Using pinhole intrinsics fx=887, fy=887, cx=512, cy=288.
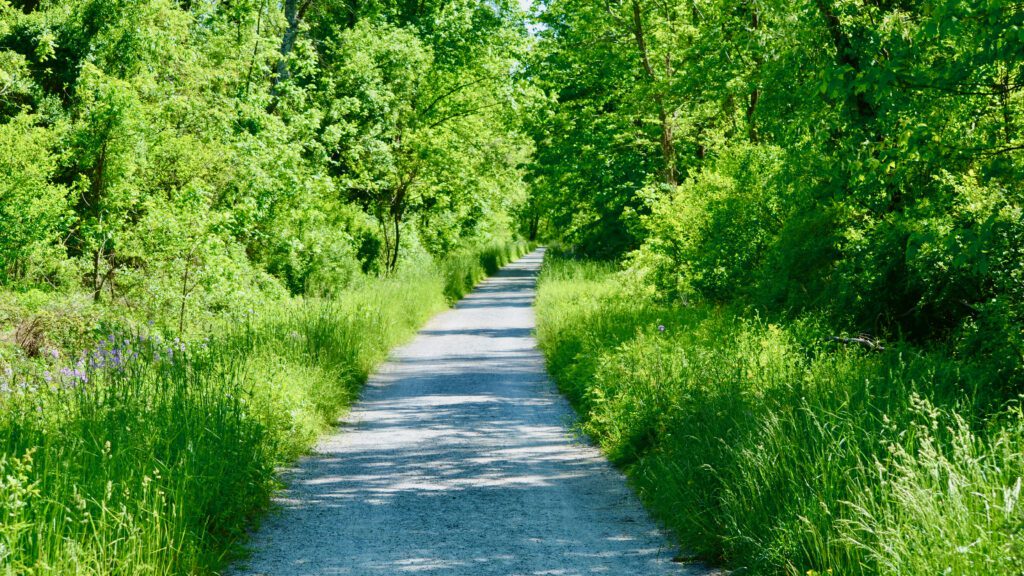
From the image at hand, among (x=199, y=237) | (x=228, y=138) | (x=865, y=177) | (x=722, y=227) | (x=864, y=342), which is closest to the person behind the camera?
(x=865, y=177)

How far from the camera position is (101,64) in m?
16.1

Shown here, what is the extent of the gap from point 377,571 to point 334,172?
2189 cm

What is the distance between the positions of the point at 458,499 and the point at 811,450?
3.01 metres

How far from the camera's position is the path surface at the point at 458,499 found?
5824mm

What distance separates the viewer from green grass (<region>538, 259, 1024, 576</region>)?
4.06 meters

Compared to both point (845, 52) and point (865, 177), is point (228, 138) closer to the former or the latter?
point (845, 52)

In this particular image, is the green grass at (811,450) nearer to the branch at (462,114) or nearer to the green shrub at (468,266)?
the branch at (462,114)

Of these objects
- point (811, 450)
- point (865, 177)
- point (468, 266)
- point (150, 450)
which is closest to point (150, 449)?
point (150, 450)

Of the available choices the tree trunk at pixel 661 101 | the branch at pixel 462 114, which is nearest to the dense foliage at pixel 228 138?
the branch at pixel 462 114

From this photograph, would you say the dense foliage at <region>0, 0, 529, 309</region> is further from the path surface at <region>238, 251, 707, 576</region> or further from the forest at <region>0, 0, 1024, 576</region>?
the path surface at <region>238, 251, 707, 576</region>

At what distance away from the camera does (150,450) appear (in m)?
5.89

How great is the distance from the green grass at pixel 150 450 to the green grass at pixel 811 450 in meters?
3.21

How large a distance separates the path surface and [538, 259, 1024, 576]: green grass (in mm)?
415

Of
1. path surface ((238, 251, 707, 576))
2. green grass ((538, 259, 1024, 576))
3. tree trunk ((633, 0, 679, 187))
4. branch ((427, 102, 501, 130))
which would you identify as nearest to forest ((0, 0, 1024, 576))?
green grass ((538, 259, 1024, 576))
